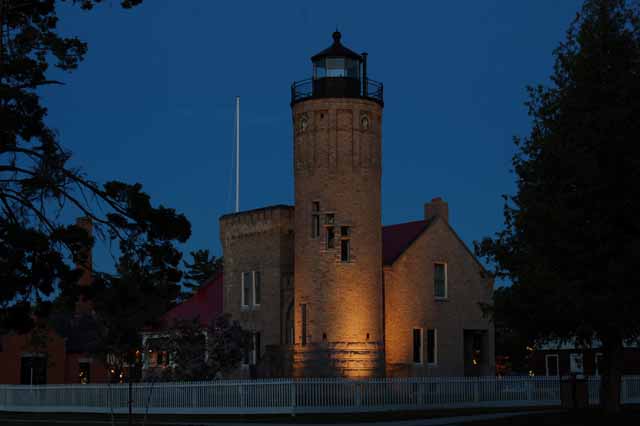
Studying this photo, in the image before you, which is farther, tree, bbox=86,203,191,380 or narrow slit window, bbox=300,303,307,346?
narrow slit window, bbox=300,303,307,346

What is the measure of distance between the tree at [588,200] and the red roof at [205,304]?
25.2m

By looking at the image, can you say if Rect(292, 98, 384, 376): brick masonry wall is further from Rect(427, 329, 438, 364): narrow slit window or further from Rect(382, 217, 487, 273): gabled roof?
Rect(427, 329, 438, 364): narrow slit window

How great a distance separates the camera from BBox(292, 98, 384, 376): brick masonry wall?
4238 cm

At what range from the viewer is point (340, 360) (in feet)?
138

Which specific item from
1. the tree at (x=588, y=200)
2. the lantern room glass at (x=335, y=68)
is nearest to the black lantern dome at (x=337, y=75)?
the lantern room glass at (x=335, y=68)

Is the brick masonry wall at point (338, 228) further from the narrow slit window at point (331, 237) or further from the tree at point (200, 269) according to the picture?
the tree at point (200, 269)

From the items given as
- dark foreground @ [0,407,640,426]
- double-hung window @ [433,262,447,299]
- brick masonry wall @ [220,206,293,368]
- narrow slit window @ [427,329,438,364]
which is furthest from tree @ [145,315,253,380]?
double-hung window @ [433,262,447,299]

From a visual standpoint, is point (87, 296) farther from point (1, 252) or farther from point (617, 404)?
point (617, 404)

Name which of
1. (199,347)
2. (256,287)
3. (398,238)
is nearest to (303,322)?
(199,347)

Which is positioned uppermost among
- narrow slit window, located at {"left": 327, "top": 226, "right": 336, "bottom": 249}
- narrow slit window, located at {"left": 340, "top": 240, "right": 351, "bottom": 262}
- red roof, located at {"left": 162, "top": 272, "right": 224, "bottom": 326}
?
narrow slit window, located at {"left": 327, "top": 226, "right": 336, "bottom": 249}

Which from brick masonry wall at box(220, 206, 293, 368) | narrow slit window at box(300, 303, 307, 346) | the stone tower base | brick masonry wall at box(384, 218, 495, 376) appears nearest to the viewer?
the stone tower base

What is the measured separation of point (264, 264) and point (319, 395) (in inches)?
467

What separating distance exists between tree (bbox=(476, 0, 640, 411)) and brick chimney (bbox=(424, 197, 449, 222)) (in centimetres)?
1897

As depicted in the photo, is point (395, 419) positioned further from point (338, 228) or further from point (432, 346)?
point (432, 346)
